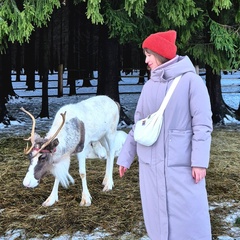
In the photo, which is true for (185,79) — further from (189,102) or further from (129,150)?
(129,150)

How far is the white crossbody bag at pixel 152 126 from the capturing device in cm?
282

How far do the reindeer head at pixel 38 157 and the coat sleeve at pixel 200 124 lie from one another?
221cm

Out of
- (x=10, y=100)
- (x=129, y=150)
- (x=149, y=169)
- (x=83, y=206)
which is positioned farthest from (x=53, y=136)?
(x=10, y=100)

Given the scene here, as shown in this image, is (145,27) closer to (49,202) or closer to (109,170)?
(109,170)

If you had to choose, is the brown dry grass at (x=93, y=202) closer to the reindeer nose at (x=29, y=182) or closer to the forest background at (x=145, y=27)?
the reindeer nose at (x=29, y=182)

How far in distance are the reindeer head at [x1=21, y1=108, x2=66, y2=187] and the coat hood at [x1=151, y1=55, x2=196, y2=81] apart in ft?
6.70

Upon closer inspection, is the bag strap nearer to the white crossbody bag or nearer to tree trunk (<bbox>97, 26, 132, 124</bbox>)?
the white crossbody bag

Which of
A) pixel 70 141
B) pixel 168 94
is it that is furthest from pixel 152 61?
pixel 70 141

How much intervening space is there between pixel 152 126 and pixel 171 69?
0.40m

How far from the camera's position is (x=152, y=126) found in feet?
9.27

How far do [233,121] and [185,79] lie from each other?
9.56 meters

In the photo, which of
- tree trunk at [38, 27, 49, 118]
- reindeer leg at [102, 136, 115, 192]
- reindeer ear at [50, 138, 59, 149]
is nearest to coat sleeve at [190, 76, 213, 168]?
reindeer ear at [50, 138, 59, 149]

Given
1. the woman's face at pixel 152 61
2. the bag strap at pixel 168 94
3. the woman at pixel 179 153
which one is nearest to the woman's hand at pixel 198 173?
the woman at pixel 179 153

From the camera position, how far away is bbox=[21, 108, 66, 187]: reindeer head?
4.54m
